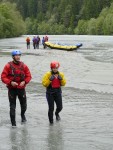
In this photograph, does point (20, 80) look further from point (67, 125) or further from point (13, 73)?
point (67, 125)

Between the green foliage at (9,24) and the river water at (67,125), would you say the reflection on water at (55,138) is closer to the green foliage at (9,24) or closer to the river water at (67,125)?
the river water at (67,125)

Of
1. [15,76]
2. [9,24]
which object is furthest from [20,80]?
[9,24]

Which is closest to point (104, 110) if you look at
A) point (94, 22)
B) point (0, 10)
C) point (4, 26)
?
point (4, 26)

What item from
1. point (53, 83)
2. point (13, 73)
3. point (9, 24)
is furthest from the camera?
point (9, 24)

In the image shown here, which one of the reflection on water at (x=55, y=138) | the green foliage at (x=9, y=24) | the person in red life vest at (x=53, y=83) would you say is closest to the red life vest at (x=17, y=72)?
the person in red life vest at (x=53, y=83)

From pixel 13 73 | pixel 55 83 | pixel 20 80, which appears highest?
pixel 13 73

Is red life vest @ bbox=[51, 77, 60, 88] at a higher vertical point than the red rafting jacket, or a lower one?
lower

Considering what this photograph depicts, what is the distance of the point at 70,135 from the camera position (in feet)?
28.7

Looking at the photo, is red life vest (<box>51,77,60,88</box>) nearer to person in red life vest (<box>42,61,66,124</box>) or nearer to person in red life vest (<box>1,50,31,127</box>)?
person in red life vest (<box>42,61,66,124</box>)

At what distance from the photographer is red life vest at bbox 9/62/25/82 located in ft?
30.5

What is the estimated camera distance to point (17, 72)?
9.32 metres

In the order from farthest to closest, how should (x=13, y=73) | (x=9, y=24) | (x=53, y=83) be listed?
(x=9, y=24) < (x=53, y=83) < (x=13, y=73)

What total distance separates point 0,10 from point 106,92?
95997 mm

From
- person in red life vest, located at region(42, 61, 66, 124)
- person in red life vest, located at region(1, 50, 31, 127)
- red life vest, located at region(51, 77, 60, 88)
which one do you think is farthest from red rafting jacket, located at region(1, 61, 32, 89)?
red life vest, located at region(51, 77, 60, 88)
